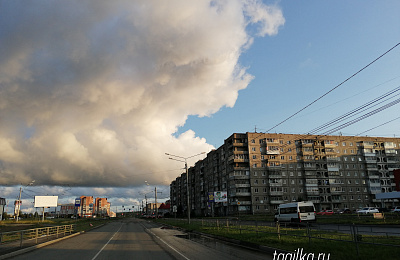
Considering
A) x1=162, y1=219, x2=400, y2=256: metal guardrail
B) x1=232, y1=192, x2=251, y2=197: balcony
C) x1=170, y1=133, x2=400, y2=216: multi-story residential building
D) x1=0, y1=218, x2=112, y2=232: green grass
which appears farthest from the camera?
x1=170, y1=133, x2=400, y2=216: multi-story residential building

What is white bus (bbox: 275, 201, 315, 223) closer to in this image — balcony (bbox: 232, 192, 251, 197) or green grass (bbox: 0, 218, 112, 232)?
green grass (bbox: 0, 218, 112, 232)

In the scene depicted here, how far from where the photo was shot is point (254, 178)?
296 feet

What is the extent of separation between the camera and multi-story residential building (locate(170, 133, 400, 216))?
292 ft

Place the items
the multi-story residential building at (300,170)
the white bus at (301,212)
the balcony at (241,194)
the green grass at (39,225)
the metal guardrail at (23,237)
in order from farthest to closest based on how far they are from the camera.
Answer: the multi-story residential building at (300,170), the balcony at (241,194), the green grass at (39,225), the white bus at (301,212), the metal guardrail at (23,237)

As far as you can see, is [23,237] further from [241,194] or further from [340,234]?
[241,194]

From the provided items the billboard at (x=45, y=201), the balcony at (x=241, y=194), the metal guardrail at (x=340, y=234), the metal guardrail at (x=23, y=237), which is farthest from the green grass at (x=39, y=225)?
the balcony at (x=241, y=194)

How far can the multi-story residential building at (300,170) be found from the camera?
8894cm

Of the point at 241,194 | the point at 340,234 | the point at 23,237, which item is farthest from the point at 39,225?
the point at 340,234

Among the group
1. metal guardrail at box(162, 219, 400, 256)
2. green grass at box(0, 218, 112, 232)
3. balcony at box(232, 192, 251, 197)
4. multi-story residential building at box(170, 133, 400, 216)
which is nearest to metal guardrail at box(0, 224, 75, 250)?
green grass at box(0, 218, 112, 232)

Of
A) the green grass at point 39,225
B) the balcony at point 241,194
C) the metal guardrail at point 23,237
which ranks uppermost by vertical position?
the balcony at point 241,194

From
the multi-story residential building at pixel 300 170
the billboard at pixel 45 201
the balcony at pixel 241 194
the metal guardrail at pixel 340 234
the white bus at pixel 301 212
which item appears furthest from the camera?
the billboard at pixel 45 201

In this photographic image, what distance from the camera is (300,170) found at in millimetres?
95375

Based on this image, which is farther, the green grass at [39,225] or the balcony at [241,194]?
the balcony at [241,194]

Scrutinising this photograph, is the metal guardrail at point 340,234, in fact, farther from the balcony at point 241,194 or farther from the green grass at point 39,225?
the balcony at point 241,194
